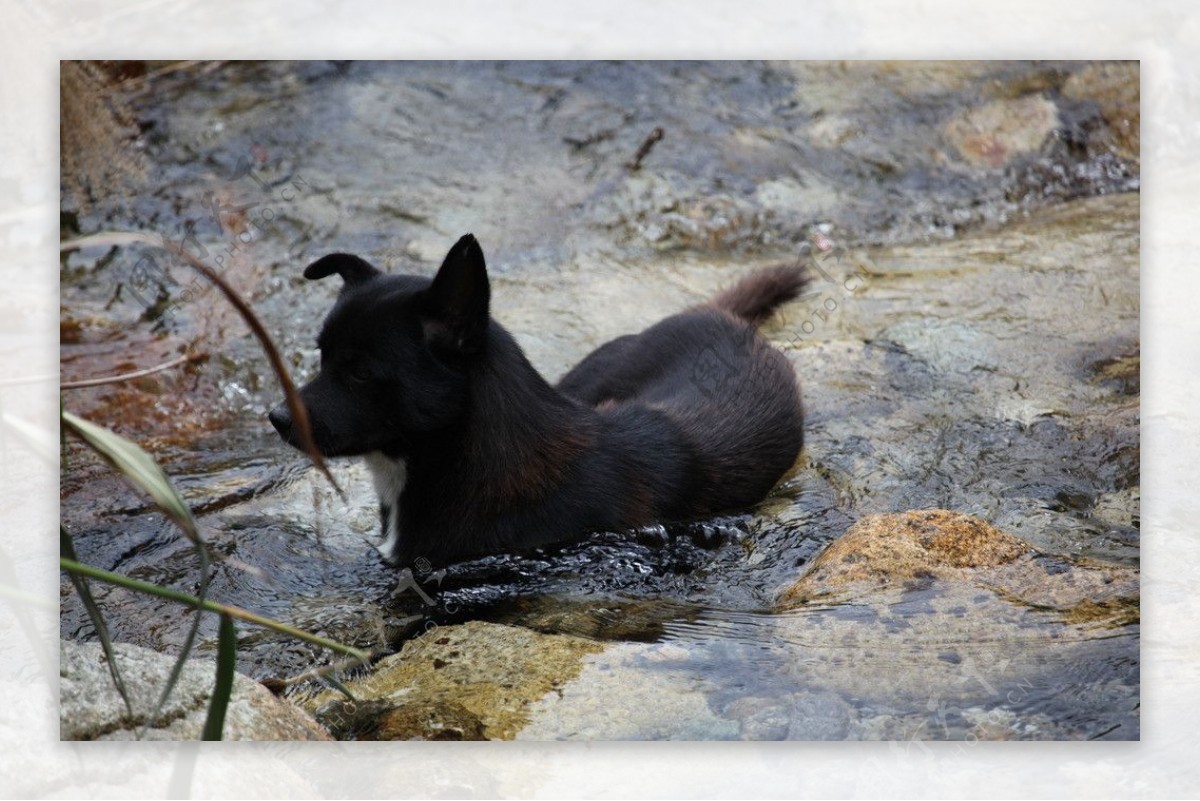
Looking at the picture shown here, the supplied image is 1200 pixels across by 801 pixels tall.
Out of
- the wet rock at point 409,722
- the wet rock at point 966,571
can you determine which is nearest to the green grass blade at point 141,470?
the wet rock at point 409,722

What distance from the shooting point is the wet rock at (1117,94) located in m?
4.42

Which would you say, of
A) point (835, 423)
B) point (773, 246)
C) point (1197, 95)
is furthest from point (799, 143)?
point (1197, 95)

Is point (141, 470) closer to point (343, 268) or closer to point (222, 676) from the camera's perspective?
point (222, 676)

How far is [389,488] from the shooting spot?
419 cm

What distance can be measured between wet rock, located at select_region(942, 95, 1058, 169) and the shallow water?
6 cm

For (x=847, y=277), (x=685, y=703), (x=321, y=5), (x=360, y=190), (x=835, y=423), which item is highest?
(x=321, y=5)

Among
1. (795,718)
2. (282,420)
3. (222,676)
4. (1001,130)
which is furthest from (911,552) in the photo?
(1001,130)

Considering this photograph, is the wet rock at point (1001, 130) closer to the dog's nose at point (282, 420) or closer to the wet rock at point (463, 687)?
the wet rock at point (463, 687)

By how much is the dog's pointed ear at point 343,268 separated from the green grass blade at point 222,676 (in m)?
1.49

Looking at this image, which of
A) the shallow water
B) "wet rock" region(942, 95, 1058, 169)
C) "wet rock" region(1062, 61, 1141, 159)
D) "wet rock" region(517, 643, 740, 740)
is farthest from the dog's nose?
"wet rock" region(942, 95, 1058, 169)

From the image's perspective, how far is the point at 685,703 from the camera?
3.62 meters

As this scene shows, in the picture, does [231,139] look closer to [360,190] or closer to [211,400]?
[360,190]

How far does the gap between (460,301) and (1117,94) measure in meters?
2.61

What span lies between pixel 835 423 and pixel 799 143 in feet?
5.66
